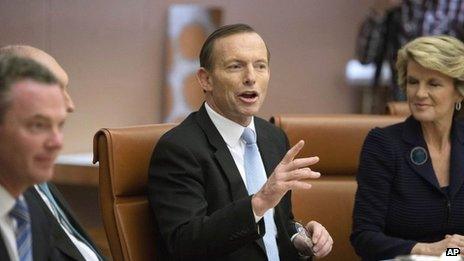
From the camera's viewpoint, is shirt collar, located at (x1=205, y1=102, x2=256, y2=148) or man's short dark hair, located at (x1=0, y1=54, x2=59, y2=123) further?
shirt collar, located at (x1=205, y1=102, x2=256, y2=148)

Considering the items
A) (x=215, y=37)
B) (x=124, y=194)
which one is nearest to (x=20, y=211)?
(x=124, y=194)

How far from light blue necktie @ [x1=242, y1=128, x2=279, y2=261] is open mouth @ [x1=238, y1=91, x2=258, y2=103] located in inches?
4.3

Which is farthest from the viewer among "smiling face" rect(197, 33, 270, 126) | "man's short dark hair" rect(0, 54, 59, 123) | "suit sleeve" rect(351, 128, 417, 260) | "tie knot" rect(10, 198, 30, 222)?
"suit sleeve" rect(351, 128, 417, 260)

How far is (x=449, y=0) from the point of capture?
5.96m

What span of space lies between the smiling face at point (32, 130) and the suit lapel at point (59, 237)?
20.0 inches

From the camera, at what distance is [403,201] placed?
3016 mm

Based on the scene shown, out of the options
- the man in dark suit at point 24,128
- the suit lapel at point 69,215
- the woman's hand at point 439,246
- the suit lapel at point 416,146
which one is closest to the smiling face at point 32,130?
the man in dark suit at point 24,128

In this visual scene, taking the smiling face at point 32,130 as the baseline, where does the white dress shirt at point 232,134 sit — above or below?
below

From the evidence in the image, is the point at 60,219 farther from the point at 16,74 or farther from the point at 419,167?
the point at 419,167

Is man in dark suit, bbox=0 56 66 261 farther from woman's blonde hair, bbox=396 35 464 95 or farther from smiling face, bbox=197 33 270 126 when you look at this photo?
Answer: woman's blonde hair, bbox=396 35 464 95

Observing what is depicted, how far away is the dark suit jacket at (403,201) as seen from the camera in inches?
118

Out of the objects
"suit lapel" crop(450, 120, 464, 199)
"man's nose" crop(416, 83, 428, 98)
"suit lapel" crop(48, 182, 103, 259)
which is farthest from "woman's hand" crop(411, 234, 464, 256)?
"suit lapel" crop(48, 182, 103, 259)

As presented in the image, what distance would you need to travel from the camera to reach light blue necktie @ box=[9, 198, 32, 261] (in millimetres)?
1713

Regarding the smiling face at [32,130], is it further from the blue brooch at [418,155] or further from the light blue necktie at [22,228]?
the blue brooch at [418,155]
